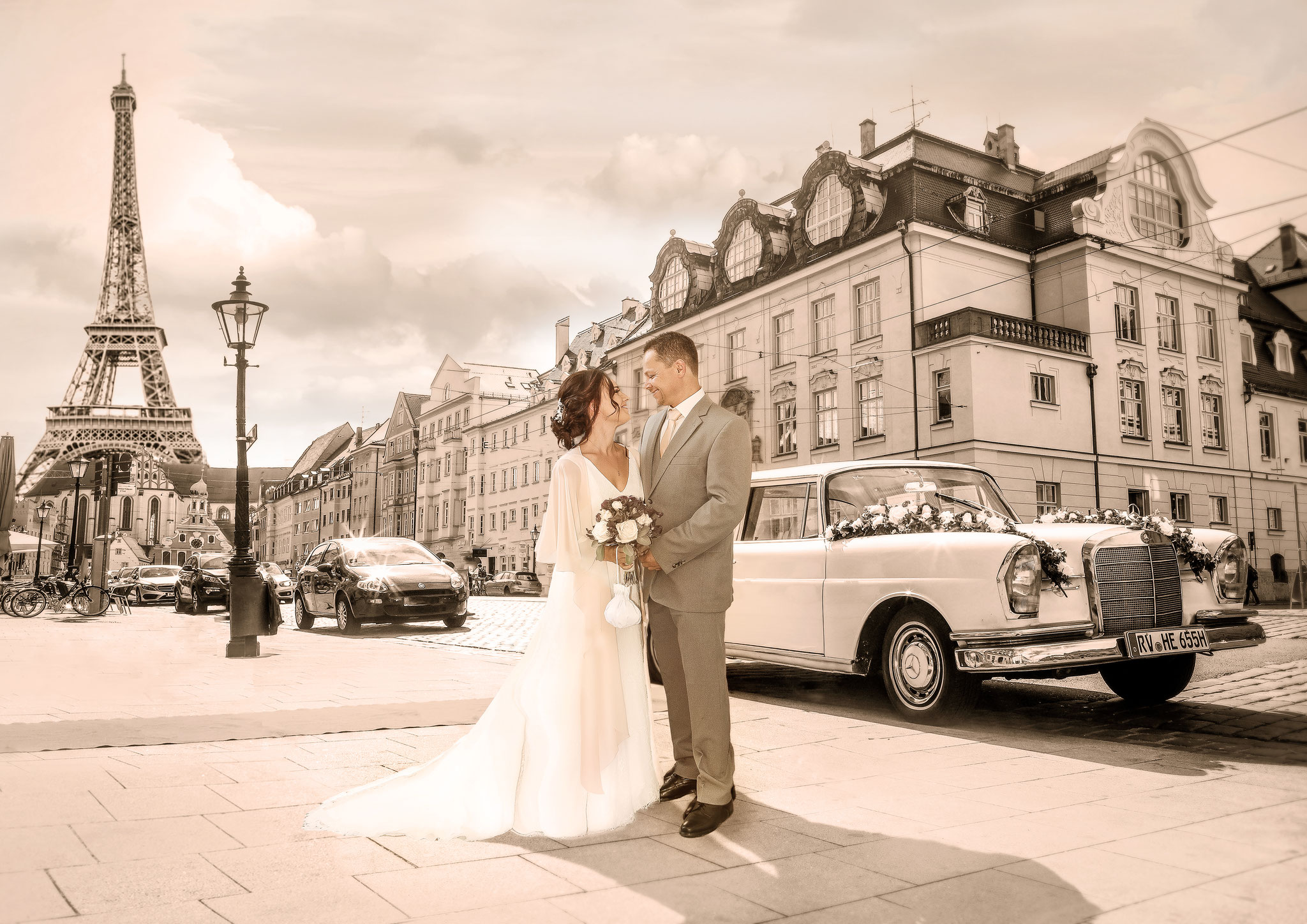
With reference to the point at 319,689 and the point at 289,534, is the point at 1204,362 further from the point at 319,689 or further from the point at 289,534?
the point at 289,534

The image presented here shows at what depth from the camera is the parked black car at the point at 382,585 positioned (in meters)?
15.6

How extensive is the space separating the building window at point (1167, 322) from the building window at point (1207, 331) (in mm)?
891

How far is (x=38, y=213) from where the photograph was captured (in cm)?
1066

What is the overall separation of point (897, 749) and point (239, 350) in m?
10.8

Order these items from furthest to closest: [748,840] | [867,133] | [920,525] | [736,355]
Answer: [867,133] < [736,355] < [920,525] < [748,840]

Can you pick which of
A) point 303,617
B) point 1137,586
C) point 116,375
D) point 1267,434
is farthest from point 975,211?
point 116,375

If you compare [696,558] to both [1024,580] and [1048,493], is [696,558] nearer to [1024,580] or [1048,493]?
[1024,580]

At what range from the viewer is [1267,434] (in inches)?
1105

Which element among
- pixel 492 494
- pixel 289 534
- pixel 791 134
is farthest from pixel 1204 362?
pixel 289 534

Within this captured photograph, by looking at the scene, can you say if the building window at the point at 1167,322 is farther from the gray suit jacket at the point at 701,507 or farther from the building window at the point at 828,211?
the gray suit jacket at the point at 701,507

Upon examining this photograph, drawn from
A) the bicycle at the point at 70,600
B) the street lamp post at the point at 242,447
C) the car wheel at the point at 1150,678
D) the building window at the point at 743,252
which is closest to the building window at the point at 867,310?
the building window at the point at 743,252

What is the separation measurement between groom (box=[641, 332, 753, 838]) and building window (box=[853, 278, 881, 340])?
24264 mm

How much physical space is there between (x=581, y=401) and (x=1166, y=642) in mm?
3945

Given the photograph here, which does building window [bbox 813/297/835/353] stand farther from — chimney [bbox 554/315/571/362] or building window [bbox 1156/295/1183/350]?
chimney [bbox 554/315/571/362]
